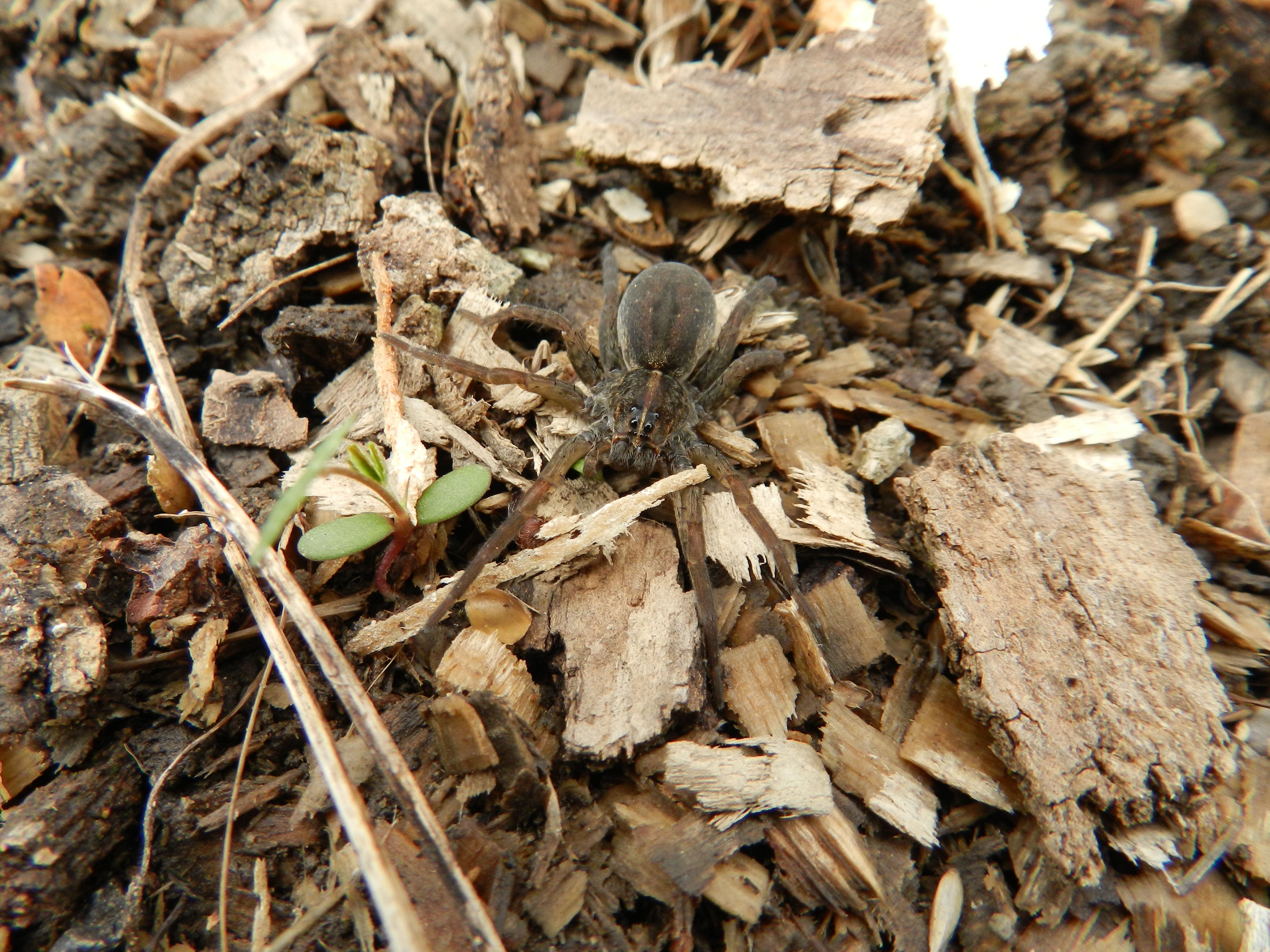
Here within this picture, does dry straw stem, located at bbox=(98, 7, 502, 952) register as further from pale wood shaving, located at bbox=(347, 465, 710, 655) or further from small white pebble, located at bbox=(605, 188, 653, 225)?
small white pebble, located at bbox=(605, 188, 653, 225)

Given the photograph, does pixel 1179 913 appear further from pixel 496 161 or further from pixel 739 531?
pixel 496 161

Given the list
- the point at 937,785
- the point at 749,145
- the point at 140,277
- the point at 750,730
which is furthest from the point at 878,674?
the point at 140,277

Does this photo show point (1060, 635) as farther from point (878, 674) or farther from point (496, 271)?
point (496, 271)

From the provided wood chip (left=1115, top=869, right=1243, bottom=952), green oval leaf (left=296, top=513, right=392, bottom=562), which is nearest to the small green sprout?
green oval leaf (left=296, top=513, right=392, bottom=562)

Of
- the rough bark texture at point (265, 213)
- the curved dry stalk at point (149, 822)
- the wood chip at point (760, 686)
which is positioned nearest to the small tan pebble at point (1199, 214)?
the wood chip at point (760, 686)

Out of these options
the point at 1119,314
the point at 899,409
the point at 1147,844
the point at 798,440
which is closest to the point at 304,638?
the point at 798,440

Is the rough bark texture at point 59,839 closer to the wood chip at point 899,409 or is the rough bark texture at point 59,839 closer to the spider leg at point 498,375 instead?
the spider leg at point 498,375
